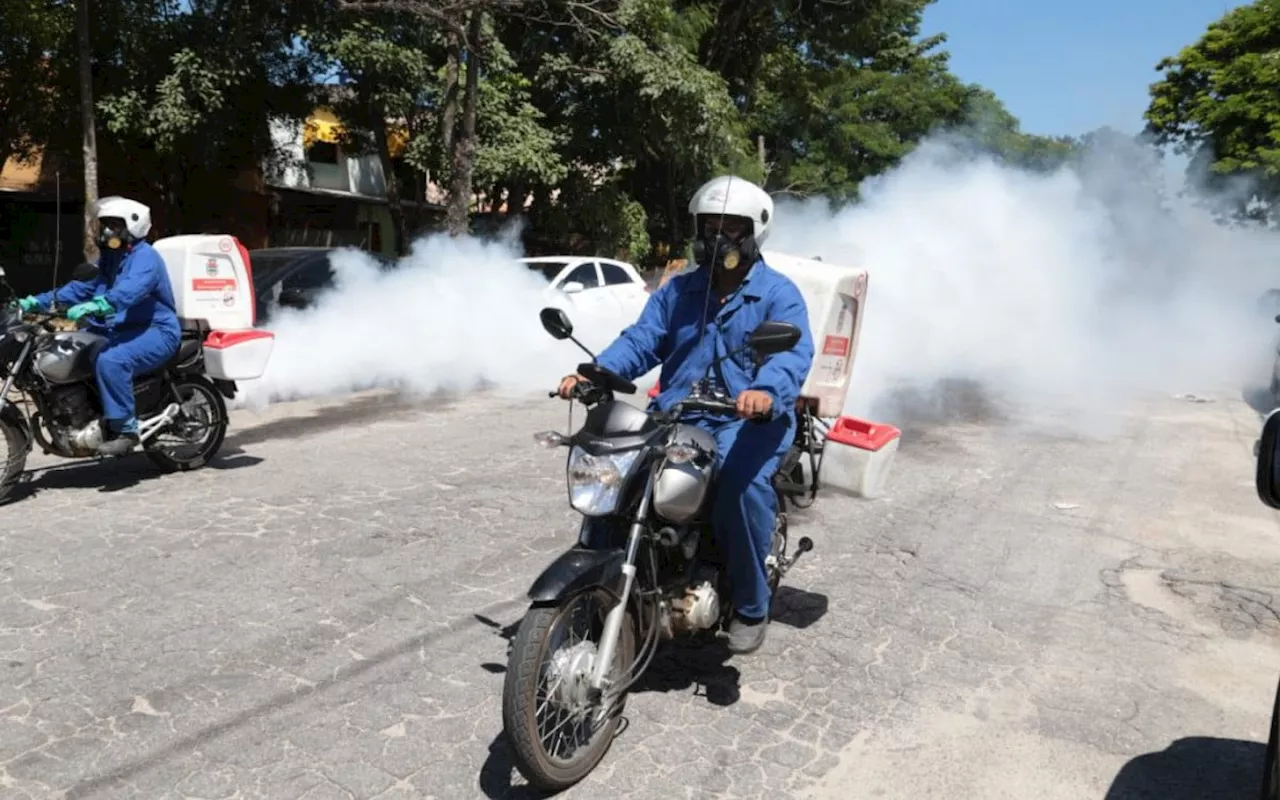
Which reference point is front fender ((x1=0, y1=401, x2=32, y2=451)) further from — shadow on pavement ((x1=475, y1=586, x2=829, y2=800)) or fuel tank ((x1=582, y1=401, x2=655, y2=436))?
fuel tank ((x1=582, y1=401, x2=655, y2=436))

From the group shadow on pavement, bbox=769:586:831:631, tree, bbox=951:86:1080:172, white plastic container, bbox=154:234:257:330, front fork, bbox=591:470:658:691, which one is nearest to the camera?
front fork, bbox=591:470:658:691

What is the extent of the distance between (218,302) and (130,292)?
41.5 inches

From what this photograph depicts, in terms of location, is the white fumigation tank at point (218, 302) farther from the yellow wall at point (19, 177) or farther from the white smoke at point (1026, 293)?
the yellow wall at point (19, 177)

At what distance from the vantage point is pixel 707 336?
4074 mm

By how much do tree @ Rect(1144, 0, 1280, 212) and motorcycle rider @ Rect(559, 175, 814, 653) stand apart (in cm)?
2662

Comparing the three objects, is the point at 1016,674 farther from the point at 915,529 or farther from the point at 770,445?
the point at 915,529

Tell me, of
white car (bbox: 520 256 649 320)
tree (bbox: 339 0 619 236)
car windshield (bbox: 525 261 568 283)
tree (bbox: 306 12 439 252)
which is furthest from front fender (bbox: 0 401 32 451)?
tree (bbox: 306 12 439 252)

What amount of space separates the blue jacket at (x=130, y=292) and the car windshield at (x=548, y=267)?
792 centimetres

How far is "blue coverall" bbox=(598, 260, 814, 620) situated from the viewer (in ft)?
12.5

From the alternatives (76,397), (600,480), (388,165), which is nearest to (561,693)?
(600,480)

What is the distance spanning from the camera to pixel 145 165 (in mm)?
21516

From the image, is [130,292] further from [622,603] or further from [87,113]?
[87,113]

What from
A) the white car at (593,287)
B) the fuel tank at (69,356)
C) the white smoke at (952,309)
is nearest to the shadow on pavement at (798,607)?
the fuel tank at (69,356)

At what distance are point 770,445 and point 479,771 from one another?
5.00ft
